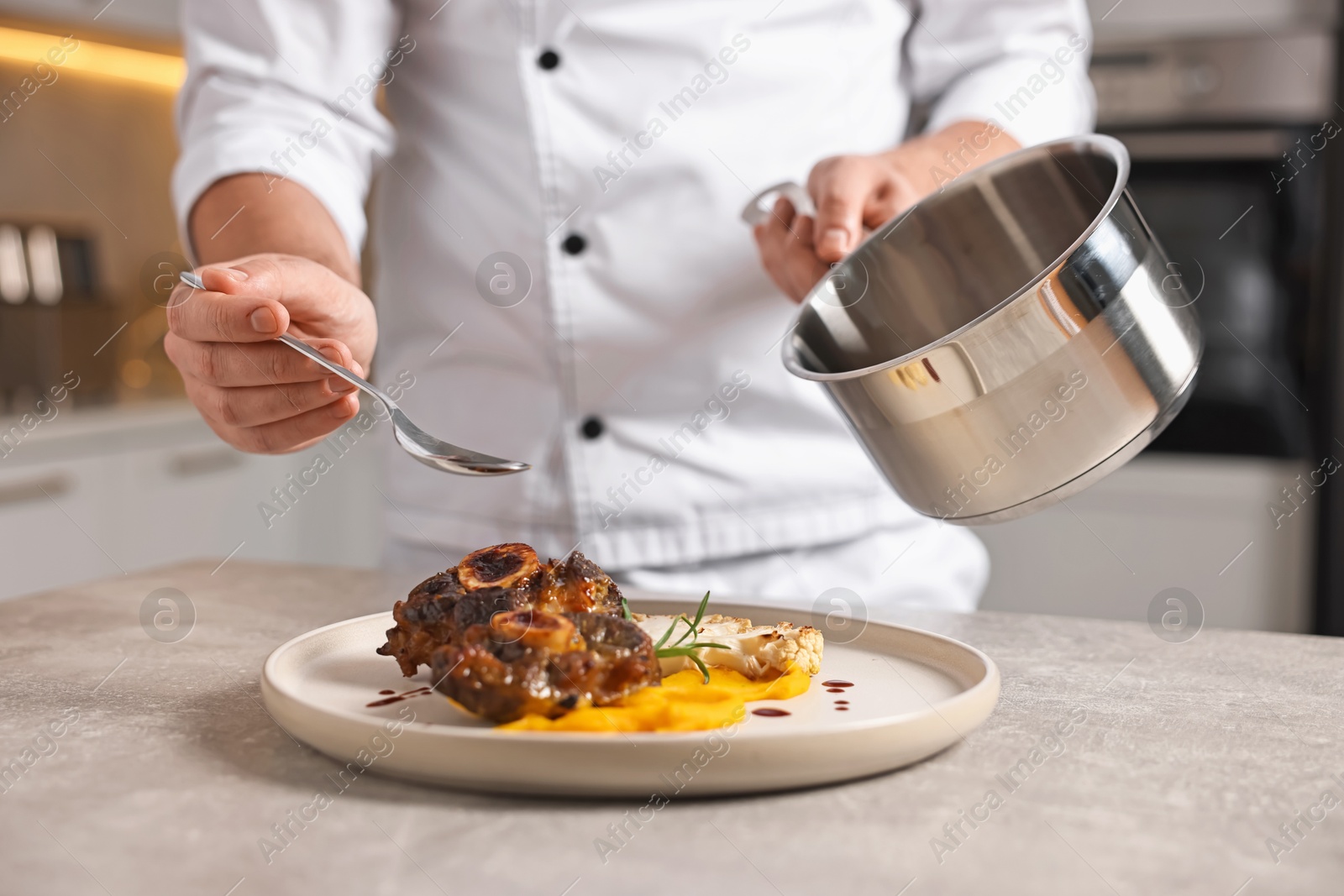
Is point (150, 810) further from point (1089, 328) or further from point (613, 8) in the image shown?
point (613, 8)

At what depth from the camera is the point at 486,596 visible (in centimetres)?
64

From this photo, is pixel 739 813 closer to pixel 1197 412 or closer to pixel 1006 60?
pixel 1006 60

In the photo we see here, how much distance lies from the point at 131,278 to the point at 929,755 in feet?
8.45

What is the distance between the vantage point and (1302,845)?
0.49m

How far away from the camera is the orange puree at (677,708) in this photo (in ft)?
1.82

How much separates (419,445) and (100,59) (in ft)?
7.35

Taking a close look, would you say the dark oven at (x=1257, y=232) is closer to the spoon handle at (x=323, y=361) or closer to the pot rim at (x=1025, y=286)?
the pot rim at (x=1025, y=286)

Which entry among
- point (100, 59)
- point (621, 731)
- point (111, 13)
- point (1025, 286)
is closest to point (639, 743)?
point (621, 731)

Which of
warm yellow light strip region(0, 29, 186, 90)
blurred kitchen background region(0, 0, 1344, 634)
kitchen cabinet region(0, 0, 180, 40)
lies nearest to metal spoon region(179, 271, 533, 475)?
blurred kitchen background region(0, 0, 1344, 634)

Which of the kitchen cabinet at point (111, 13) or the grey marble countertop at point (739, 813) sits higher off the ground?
the kitchen cabinet at point (111, 13)

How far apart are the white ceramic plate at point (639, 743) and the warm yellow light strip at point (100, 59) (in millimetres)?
2115

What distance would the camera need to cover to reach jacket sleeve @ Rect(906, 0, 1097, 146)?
1135 mm

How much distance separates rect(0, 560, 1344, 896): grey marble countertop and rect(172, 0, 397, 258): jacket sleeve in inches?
19.4

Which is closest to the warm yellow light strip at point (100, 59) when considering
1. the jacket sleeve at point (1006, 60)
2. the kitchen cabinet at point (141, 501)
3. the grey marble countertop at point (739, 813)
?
the kitchen cabinet at point (141, 501)
